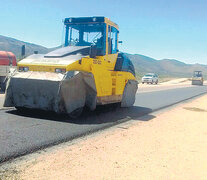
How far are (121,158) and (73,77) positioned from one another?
270 centimetres

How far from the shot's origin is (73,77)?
601cm

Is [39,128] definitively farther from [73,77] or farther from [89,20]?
[89,20]

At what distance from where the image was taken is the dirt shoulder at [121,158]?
10.6ft

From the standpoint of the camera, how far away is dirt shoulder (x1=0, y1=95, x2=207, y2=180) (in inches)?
128

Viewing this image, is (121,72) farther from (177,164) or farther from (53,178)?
(53,178)

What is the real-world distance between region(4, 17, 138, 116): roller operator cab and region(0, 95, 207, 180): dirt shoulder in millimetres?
1257

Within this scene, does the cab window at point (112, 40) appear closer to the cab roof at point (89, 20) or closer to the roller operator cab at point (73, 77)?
the roller operator cab at point (73, 77)

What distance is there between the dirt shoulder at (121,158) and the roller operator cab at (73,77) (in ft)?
4.12

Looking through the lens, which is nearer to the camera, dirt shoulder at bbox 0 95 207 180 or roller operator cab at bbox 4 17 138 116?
dirt shoulder at bbox 0 95 207 180

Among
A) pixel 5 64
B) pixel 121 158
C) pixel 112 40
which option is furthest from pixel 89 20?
pixel 5 64

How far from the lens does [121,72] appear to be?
8266 mm

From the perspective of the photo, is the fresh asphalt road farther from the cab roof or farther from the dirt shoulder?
the cab roof

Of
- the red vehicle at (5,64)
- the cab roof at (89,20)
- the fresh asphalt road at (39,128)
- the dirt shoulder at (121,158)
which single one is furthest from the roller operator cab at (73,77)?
the red vehicle at (5,64)

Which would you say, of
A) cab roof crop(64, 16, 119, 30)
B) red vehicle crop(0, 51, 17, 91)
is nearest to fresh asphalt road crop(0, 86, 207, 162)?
cab roof crop(64, 16, 119, 30)
